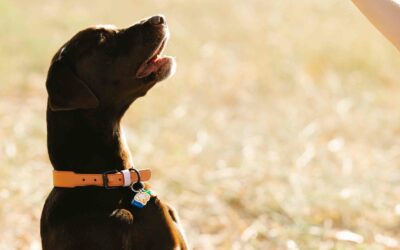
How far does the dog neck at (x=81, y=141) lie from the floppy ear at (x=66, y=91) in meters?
0.09

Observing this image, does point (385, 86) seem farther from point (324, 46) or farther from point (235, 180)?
point (235, 180)

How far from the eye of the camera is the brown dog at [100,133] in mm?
4023

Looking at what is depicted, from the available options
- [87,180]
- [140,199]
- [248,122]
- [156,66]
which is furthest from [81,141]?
[248,122]

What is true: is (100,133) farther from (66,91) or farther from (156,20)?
(156,20)

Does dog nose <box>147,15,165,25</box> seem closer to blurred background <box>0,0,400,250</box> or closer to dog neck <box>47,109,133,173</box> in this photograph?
dog neck <box>47,109,133,173</box>

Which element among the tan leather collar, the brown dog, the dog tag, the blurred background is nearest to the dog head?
the brown dog

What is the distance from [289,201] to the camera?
21.1 ft

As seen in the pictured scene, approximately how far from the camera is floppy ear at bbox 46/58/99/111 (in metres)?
4.03

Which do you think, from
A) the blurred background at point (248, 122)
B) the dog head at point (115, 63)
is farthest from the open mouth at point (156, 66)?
the blurred background at point (248, 122)

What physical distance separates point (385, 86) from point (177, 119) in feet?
8.58

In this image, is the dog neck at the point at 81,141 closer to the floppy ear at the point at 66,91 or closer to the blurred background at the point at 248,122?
the floppy ear at the point at 66,91

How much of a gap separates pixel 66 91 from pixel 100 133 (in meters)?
0.28

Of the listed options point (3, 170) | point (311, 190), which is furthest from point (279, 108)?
point (3, 170)

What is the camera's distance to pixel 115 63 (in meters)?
4.25
